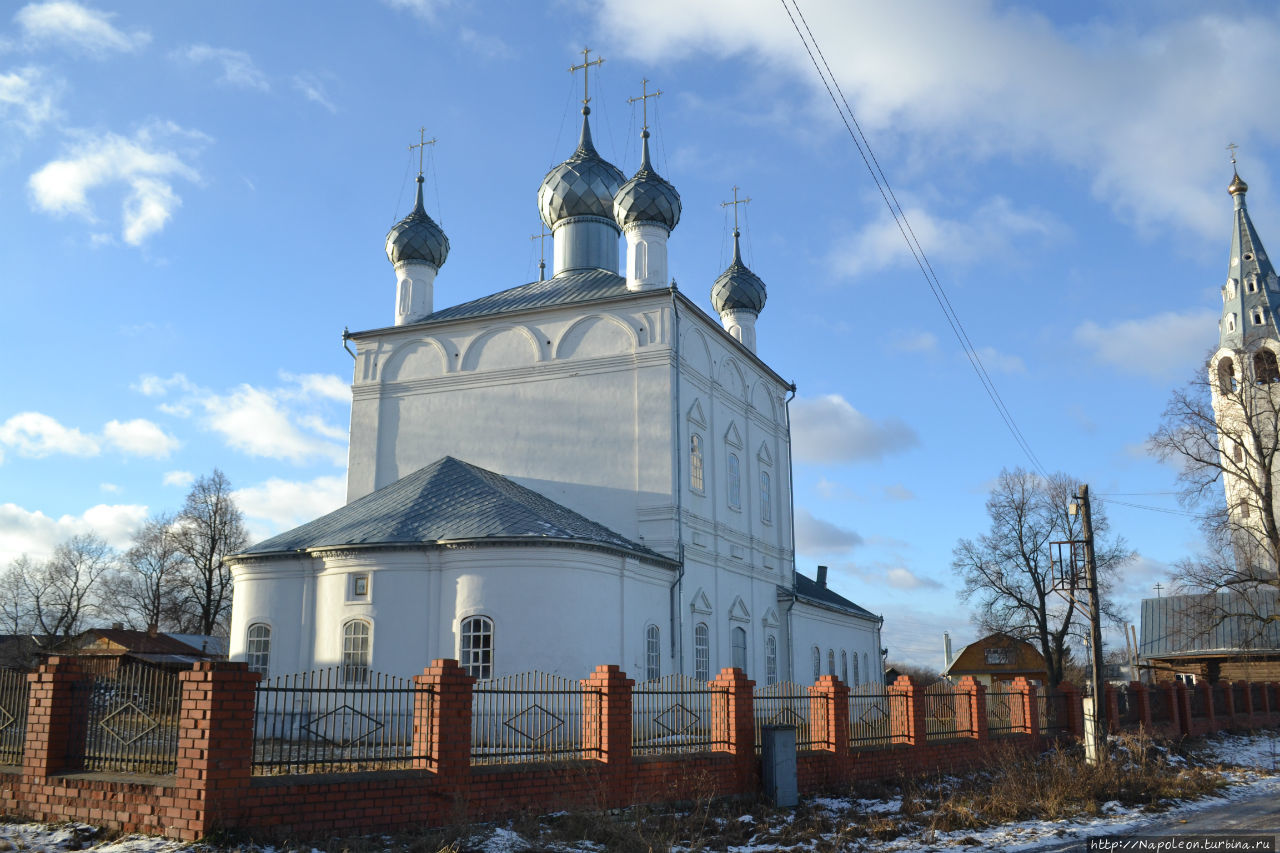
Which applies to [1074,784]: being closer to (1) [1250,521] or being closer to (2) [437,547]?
(2) [437,547]

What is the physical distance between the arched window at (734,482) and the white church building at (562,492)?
6 centimetres

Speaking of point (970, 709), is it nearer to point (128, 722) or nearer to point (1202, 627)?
point (128, 722)

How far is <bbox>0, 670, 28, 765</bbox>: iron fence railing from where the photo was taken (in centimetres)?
991

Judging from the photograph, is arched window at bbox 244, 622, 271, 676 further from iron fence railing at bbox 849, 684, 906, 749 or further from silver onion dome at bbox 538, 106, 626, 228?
silver onion dome at bbox 538, 106, 626, 228

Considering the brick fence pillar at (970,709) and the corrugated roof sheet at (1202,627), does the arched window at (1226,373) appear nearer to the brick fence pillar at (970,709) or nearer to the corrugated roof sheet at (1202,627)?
the corrugated roof sheet at (1202,627)

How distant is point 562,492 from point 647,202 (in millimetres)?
6622

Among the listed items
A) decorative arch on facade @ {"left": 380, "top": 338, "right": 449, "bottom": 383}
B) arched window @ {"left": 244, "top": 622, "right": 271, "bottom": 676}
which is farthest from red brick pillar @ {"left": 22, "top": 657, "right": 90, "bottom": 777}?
decorative arch on facade @ {"left": 380, "top": 338, "right": 449, "bottom": 383}

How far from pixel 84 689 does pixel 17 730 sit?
93cm

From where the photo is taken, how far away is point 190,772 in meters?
8.21

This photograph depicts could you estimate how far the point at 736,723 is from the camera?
12.0 m

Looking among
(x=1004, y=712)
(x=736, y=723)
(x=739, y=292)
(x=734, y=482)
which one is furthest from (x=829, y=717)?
(x=739, y=292)

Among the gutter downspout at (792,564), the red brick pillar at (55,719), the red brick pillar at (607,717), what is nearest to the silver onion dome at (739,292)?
the gutter downspout at (792,564)

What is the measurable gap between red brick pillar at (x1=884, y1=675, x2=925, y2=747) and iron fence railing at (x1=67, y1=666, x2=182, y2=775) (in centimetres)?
934

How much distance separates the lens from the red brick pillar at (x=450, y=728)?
9391 millimetres
